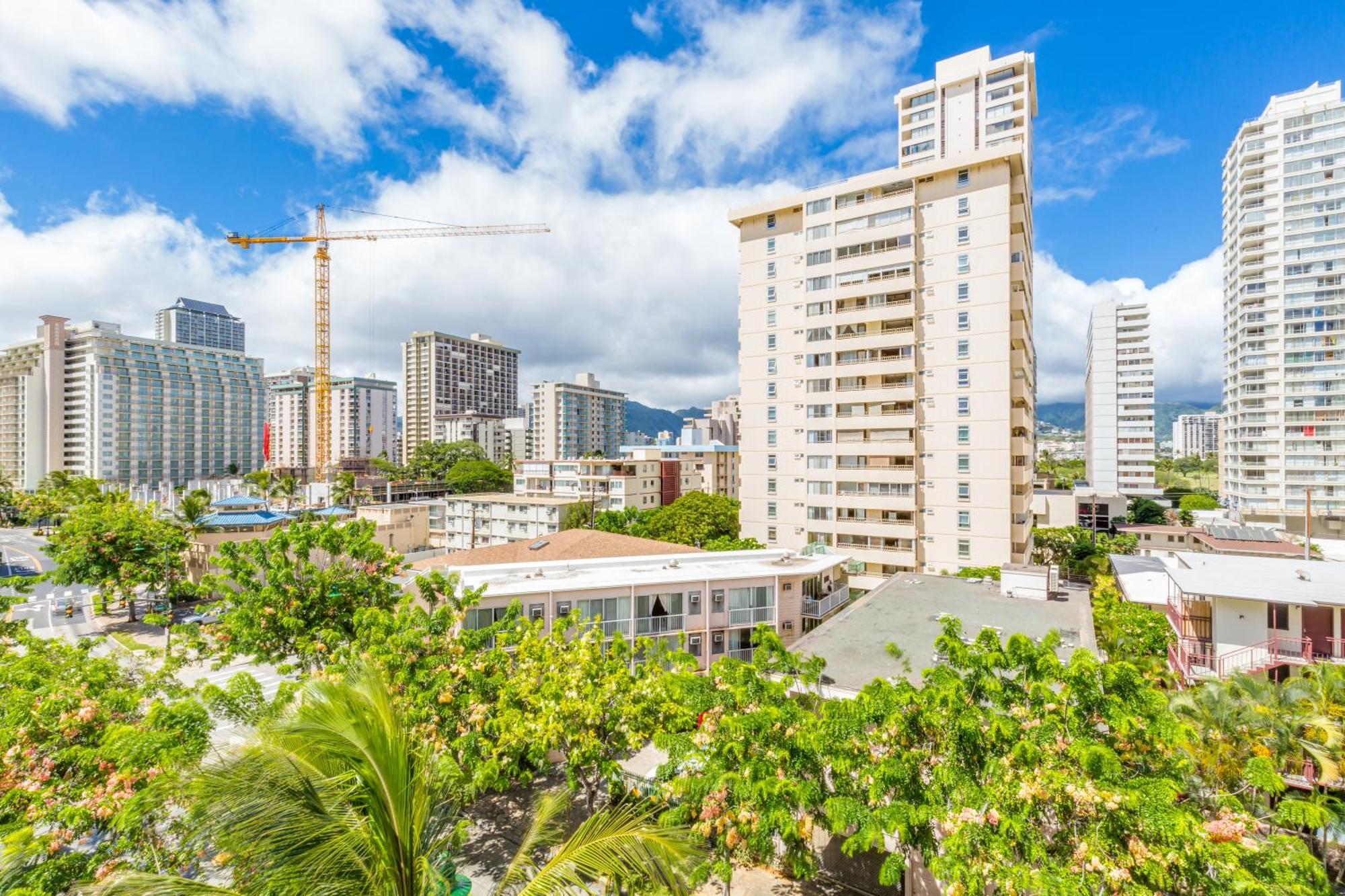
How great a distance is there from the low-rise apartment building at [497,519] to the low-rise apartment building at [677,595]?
122 ft

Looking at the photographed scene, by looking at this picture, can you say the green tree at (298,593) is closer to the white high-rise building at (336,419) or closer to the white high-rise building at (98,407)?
the white high-rise building at (98,407)

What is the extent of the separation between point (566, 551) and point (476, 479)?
244ft

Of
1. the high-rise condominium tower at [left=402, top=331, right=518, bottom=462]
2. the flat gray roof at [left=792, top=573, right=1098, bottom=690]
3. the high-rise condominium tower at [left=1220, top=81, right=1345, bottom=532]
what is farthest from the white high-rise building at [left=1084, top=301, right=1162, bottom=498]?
the high-rise condominium tower at [left=402, top=331, right=518, bottom=462]

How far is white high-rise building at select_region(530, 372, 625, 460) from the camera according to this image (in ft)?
494

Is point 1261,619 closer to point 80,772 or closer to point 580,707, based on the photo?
point 580,707

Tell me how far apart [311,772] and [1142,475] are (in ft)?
352

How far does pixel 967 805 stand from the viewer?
7.39 m

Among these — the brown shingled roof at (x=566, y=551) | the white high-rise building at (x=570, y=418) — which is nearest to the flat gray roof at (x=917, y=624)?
the brown shingled roof at (x=566, y=551)

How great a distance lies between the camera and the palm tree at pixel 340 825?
5.46 meters

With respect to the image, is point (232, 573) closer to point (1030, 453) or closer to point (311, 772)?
point (311, 772)

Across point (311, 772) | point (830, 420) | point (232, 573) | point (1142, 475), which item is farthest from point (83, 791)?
point (1142, 475)

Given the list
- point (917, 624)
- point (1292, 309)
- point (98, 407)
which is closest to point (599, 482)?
point (917, 624)

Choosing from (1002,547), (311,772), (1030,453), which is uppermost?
(1030,453)

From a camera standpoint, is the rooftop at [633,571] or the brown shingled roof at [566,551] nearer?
the rooftop at [633,571]
